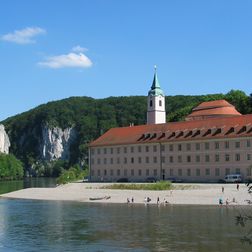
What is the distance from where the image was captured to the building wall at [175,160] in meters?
83.8

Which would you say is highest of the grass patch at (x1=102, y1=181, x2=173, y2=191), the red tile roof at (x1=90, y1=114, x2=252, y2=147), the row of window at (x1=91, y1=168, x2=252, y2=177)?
the red tile roof at (x1=90, y1=114, x2=252, y2=147)

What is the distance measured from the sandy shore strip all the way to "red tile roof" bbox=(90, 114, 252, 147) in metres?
12.8

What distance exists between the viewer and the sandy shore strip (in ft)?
215

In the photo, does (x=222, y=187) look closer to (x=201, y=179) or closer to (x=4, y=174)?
(x=201, y=179)

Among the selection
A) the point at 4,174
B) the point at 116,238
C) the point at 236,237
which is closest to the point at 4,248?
the point at 116,238

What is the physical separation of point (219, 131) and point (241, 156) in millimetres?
6403

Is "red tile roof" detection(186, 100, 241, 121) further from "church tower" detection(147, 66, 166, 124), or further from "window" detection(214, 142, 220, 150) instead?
"window" detection(214, 142, 220, 150)

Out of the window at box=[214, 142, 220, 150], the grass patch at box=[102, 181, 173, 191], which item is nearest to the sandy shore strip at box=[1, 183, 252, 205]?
the grass patch at box=[102, 181, 173, 191]

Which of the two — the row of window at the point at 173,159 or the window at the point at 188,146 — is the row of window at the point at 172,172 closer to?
the row of window at the point at 173,159

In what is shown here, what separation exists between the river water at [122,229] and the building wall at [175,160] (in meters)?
25.9

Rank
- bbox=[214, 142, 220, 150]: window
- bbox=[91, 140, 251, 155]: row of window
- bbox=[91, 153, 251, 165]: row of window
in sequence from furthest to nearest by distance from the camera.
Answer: bbox=[214, 142, 220, 150]: window < bbox=[91, 140, 251, 155]: row of window < bbox=[91, 153, 251, 165]: row of window

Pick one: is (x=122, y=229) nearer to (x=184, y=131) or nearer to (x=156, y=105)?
(x=184, y=131)

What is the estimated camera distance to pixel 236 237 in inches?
1471

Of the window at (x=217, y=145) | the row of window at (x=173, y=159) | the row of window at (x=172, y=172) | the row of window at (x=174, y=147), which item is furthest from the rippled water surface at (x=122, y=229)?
the window at (x=217, y=145)
